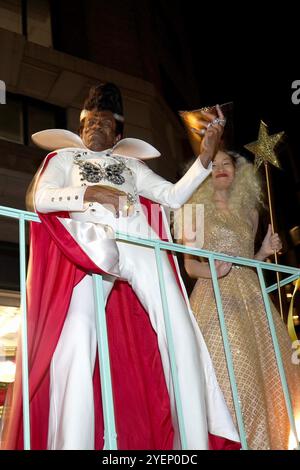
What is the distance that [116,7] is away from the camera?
8.98m

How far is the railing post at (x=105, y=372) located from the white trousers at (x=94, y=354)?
75 mm

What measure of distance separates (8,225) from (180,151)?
3.83 metres

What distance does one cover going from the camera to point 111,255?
6.64ft

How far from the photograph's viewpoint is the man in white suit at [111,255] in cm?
191

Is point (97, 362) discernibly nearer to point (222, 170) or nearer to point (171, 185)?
point (171, 185)

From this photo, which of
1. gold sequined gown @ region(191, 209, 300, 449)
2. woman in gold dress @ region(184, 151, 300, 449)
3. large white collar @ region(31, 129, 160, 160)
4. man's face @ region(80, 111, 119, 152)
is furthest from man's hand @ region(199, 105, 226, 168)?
gold sequined gown @ region(191, 209, 300, 449)

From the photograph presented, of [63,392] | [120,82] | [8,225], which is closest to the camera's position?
A: [63,392]

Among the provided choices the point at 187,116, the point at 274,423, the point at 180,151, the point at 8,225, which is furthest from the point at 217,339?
the point at 180,151

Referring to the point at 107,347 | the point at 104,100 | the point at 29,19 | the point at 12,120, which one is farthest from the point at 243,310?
the point at 29,19

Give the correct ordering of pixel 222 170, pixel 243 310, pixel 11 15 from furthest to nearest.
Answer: pixel 11 15
pixel 222 170
pixel 243 310

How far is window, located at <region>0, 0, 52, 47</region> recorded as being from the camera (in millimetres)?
7719

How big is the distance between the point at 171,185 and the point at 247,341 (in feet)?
2.80

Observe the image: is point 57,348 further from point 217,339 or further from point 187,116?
point 187,116

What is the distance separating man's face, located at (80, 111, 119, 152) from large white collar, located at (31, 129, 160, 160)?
37 mm
